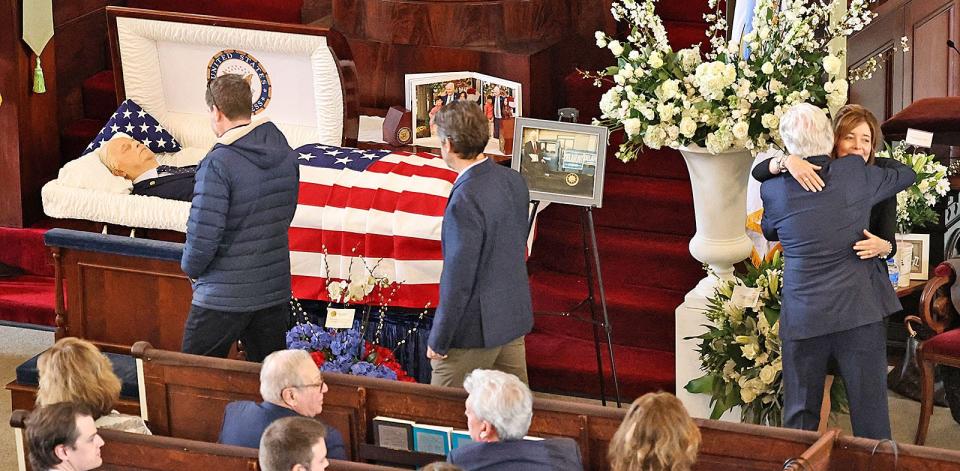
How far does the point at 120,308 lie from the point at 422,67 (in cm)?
248

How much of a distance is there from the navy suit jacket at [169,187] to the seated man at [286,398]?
9.35 ft

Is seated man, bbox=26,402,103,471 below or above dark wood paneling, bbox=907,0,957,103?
below

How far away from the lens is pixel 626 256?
24.3 feet

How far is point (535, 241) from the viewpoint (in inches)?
303

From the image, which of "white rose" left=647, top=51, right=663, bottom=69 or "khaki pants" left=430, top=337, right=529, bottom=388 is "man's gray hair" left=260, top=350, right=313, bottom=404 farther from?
"white rose" left=647, top=51, right=663, bottom=69

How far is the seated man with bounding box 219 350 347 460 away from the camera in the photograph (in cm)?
468

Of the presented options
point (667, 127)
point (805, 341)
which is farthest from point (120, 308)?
point (805, 341)

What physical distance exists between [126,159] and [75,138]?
1054mm

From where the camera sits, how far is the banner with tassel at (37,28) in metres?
8.16

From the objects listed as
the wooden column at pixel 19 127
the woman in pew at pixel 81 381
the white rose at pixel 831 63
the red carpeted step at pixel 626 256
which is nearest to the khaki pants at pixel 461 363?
the woman in pew at pixel 81 381

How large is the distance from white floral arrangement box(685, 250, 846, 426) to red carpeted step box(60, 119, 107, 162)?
399cm

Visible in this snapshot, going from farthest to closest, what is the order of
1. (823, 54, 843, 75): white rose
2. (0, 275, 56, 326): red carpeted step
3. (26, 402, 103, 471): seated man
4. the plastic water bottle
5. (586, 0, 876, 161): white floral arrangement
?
1. (0, 275, 56, 326): red carpeted step
2. the plastic water bottle
3. (586, 0, 876, 161): white floral arrangement
4. (823, 54, 843, 75): white rose
5. (26, 402, 103, 471): seated man

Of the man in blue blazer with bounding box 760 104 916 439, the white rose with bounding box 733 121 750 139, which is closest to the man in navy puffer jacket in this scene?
the white rose with bounding box 733 121 750 139

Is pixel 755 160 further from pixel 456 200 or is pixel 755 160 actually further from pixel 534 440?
pixel 534 440
